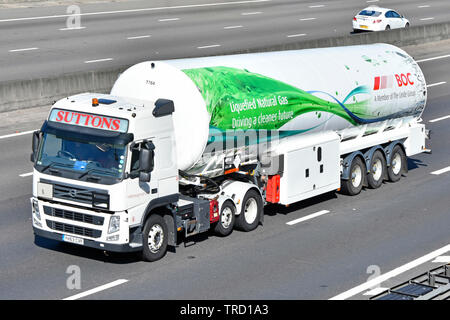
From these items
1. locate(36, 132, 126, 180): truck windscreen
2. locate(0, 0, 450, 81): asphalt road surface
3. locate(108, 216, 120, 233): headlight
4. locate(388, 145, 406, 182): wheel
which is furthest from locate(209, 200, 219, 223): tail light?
locate(0, 0, 450, 81): asphalt road surface

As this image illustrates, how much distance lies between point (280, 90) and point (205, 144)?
9.57 feet

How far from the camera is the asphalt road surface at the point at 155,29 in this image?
38.8 metres

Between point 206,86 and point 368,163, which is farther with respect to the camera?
point 368,163

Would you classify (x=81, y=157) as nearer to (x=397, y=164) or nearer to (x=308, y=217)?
(x=308, y=217)

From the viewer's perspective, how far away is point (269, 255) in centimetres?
1902

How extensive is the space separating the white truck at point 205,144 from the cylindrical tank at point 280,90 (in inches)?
1.2

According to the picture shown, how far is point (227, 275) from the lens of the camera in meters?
17.7

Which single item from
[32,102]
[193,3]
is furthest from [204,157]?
[193,3]

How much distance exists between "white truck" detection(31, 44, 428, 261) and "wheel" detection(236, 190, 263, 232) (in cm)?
3

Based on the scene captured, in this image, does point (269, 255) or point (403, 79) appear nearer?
point (269, 255)

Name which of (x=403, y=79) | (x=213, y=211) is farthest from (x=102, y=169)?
(x=403, y=79)

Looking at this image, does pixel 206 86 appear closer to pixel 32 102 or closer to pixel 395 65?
pixel 395 65

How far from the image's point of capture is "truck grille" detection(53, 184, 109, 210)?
17328 mm
